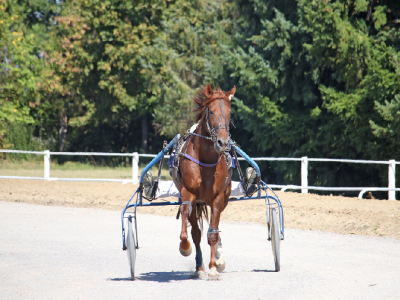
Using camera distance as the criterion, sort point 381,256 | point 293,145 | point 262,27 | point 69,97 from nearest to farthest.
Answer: point 381,256, point 293,145, point 262,27, point 69,97

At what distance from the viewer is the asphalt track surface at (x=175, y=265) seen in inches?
231

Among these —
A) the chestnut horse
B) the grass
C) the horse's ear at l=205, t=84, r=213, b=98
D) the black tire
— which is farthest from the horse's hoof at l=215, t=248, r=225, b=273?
the grass

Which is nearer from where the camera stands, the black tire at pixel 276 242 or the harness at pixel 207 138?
the harness at pixel 207 138

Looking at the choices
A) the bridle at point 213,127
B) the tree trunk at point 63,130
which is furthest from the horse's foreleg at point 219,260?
the tree trunk at point 63,130

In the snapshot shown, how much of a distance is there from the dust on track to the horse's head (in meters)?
5.40

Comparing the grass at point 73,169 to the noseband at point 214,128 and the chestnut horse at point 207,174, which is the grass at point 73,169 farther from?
the noseband at point 214,128

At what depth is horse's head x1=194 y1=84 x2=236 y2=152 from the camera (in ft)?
19.9

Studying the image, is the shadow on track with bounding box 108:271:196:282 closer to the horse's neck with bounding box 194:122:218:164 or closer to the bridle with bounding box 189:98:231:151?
the horse's neck with bounding box 194:122:218:164

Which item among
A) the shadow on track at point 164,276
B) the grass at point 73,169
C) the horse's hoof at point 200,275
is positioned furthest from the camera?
the grass at point 73,169

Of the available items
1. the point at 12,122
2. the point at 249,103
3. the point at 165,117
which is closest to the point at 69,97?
the point at 12,122

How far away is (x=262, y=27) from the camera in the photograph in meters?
24.7

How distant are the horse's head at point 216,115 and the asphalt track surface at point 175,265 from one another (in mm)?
1608

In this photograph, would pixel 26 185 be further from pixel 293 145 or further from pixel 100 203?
pixel 293 145

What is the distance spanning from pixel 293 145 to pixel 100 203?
9.54 meters
